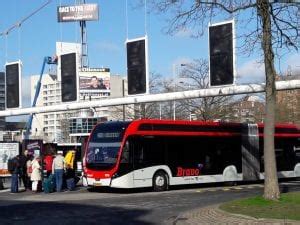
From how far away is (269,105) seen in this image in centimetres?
1797

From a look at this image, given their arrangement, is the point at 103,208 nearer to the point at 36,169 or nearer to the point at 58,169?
the point at 58,169

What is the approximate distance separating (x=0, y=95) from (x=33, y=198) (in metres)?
53.1

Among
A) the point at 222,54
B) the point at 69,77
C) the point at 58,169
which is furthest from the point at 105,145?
A: the point at 69,77

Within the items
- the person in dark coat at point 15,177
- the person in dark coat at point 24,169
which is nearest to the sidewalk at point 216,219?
the person in dark coat at point 15,177

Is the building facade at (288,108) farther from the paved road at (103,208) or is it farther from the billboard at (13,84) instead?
the paved road at (103,208)

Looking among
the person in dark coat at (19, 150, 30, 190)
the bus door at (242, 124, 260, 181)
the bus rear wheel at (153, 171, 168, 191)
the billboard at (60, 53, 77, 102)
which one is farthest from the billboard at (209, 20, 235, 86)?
the billboard at (60, 53, 77, 102)

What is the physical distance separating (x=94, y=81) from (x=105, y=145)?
6389cm

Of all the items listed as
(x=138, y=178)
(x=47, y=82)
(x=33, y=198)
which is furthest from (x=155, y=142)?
(x=47, y=82)

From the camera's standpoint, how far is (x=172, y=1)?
60.1ft

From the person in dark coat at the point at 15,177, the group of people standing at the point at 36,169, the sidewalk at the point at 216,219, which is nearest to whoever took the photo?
the sidewalk at the point at 216,219

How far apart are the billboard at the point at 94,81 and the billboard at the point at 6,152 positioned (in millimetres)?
54670

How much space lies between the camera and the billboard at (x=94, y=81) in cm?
8821

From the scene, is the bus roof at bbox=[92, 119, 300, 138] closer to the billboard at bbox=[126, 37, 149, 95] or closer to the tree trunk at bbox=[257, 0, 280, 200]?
the billboard at bbox=[126, 37, 149, 95]

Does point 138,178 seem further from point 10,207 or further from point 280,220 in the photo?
point 280,220
